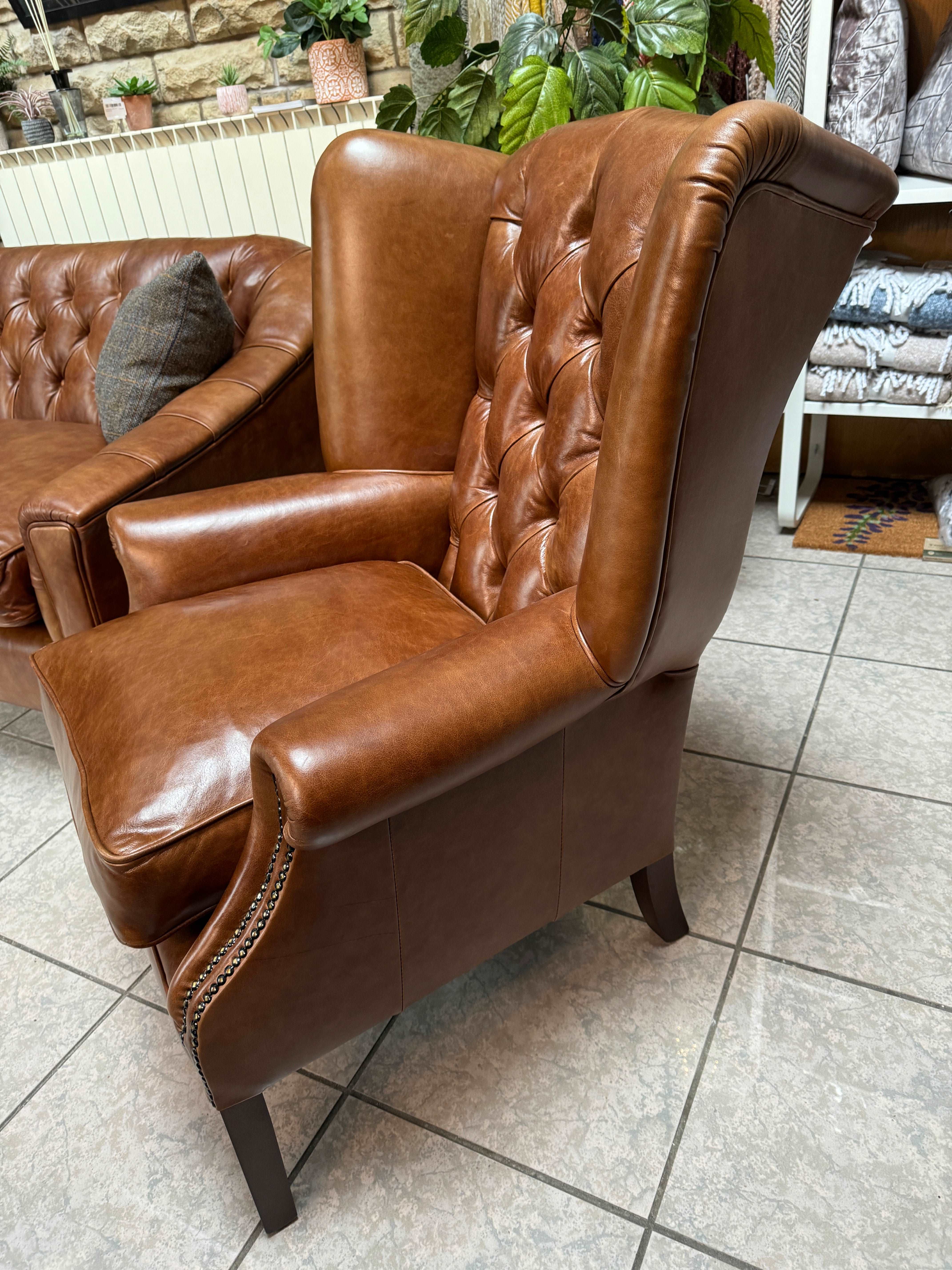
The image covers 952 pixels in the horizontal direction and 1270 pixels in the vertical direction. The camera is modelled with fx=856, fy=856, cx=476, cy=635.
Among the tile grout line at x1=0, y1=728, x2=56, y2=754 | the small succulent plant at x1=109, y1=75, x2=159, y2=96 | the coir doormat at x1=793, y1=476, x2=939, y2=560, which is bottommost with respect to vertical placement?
the coir doormat at x1=793, y1=476, x2=939, y2=560

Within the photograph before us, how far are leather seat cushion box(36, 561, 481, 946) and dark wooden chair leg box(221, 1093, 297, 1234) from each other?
0.20 metres

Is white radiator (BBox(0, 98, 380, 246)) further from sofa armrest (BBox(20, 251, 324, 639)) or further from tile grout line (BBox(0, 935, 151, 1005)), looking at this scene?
tile grout line (BBox(0, 935, 151, 1005))

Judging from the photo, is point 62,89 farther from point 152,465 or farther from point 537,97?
point 152,465

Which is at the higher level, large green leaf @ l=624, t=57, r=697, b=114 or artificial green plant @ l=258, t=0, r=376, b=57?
artificial green plant @ l=258, t=0, r=376, b=57

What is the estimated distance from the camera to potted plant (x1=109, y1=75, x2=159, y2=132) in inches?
111

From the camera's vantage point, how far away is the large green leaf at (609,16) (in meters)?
1.73

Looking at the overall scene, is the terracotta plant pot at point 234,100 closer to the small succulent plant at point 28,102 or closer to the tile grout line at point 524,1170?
the small succulent plant at point 28,102

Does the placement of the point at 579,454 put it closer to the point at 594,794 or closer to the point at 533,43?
the point at 594,794

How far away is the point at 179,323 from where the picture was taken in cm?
169

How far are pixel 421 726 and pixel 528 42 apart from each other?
5.13ft

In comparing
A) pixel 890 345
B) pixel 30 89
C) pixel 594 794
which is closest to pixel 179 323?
pixel 594 794

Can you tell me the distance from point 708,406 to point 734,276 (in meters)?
0.10

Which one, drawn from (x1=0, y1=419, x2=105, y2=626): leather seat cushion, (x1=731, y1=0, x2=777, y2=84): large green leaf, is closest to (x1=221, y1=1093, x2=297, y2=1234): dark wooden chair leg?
(x1=0, y1=419, x2=105, y2=626): leather seat cushion

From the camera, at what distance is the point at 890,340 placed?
1.97m
